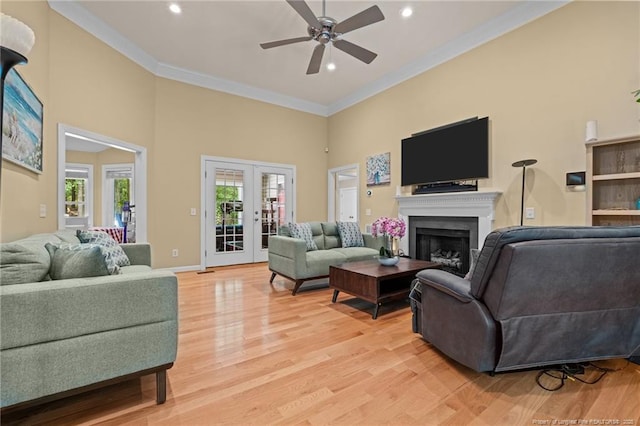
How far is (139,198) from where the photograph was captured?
4.68 metres

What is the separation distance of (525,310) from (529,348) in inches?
10.3

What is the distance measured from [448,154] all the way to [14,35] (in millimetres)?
4506

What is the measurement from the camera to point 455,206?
13.9 ft

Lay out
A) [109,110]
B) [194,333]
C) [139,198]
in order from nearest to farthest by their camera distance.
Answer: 1. [194,333]
2. [109,110]
3. [139,198]

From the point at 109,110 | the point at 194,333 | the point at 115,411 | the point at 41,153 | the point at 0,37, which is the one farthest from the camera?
the point at 109,110

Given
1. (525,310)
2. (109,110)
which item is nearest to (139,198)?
(109,110)

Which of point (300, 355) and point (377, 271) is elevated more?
point (377, 271)

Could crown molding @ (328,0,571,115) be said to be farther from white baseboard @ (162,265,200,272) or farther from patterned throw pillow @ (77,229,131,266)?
patterned throw pillow @ (77,229,131,266)

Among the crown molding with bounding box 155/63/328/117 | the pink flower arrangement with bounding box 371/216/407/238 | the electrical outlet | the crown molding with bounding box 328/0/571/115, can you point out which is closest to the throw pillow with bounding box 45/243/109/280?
the pink flower arrangement with bounding box 371/216/407/238

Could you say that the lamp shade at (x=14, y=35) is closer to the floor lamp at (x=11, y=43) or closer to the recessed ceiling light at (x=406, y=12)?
the floor lamp at (x=11, y=43)

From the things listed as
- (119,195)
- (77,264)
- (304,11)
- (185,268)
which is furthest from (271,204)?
(77,264)

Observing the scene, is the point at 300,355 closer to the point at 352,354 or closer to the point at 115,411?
the point at 352,354

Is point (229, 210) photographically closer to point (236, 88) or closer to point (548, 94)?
point (236, 88)

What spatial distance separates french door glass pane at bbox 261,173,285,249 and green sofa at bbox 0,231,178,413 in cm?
452
